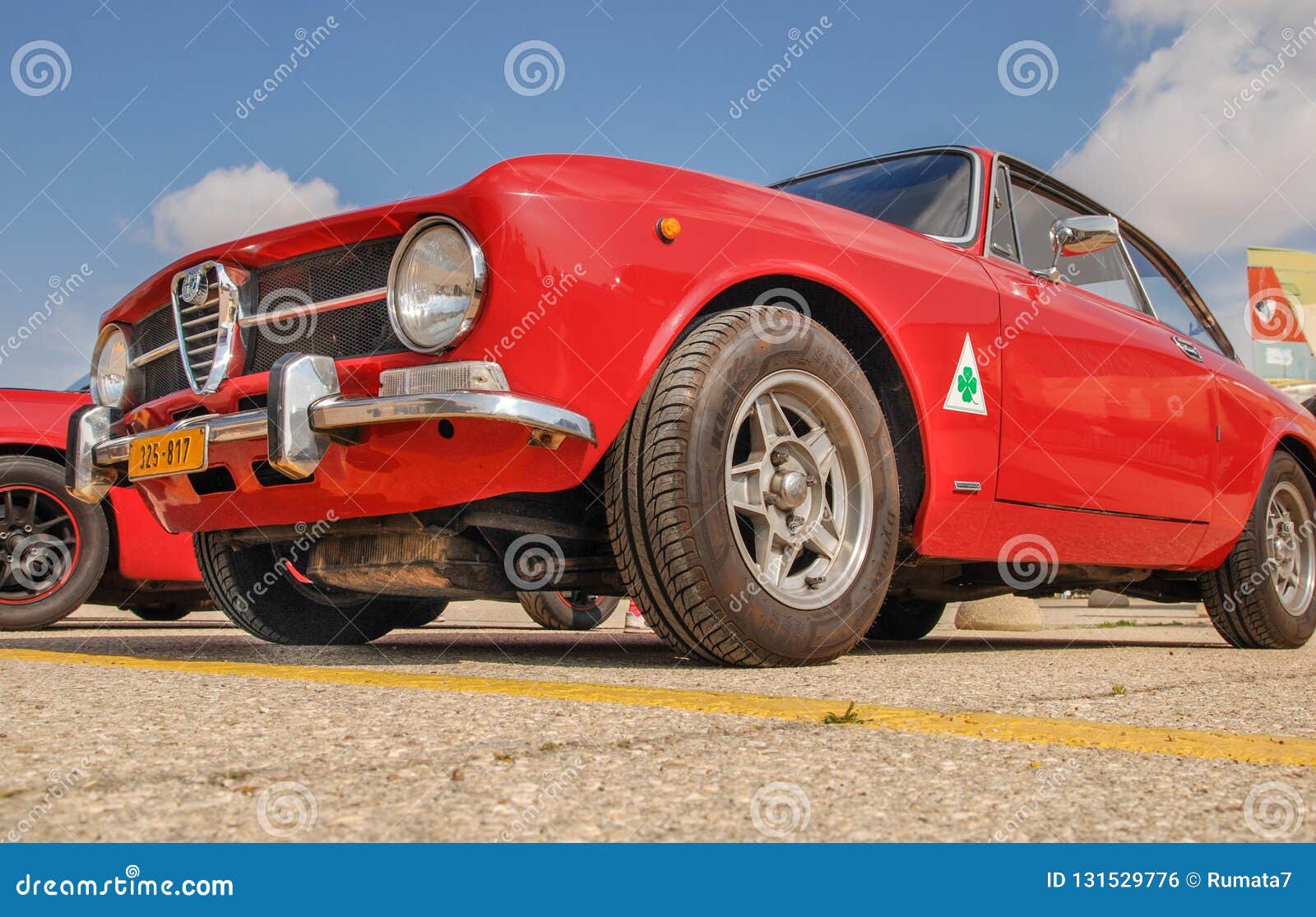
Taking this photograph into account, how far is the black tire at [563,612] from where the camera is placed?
597 cm

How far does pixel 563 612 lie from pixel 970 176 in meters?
3.56

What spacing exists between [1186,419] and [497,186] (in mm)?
2841

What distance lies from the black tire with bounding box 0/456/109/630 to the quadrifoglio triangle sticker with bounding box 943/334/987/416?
12.7 feet

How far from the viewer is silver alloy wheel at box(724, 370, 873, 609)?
2672 mm

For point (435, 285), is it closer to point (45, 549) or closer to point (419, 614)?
point (419, 614)

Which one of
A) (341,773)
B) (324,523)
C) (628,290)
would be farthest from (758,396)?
(341,773)

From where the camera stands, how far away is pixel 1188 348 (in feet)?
14.2

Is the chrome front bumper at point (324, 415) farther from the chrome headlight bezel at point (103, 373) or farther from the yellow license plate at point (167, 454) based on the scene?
the chrome headlight bezel at point (103, 373)

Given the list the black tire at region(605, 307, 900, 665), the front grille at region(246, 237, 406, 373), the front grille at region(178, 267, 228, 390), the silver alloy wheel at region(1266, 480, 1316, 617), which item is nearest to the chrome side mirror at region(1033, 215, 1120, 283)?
the black tire at region(605, 307, 900, 665)

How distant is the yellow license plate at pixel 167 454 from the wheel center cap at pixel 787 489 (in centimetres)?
139

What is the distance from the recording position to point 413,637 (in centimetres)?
475

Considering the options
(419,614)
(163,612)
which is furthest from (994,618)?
(163,612)

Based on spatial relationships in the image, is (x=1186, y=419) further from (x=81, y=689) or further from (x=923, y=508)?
(x=81, y=689)

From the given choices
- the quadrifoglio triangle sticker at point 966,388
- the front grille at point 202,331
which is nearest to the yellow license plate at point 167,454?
the front grille at point 202,331
